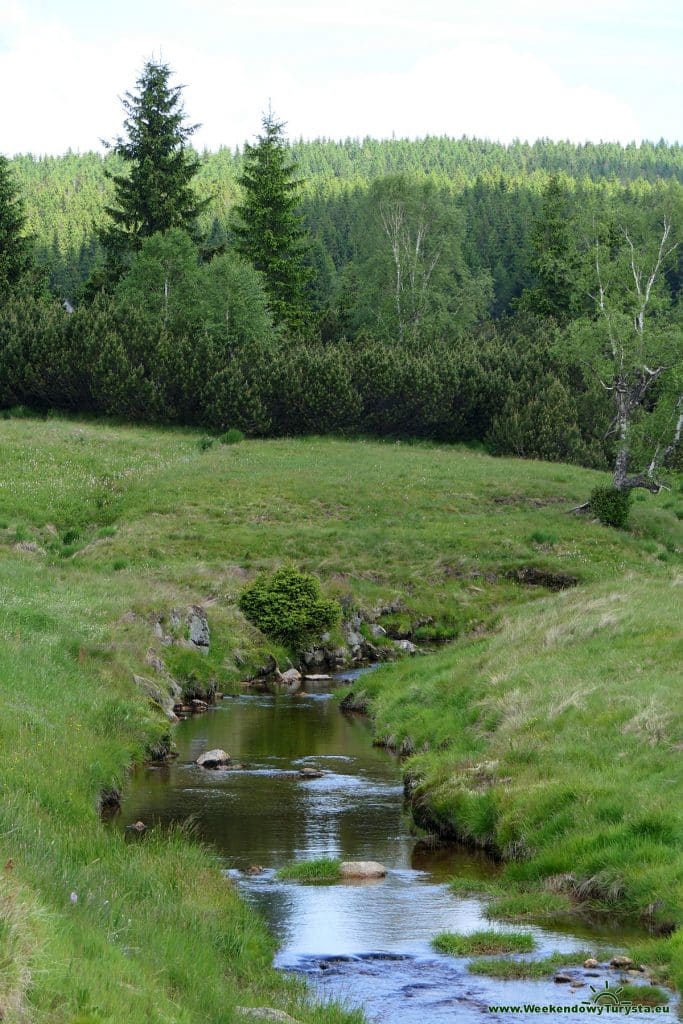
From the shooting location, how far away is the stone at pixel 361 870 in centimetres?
1554

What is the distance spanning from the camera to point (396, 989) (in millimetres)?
11625

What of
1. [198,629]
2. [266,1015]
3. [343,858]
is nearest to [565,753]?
[343,858]

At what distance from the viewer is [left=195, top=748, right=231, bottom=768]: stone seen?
21.6 m

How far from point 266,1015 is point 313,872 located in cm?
570

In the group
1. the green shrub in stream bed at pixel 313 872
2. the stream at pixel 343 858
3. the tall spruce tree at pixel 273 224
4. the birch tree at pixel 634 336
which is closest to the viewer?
the stream at pixel 343 858

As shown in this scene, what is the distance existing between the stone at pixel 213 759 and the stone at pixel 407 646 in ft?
44.0

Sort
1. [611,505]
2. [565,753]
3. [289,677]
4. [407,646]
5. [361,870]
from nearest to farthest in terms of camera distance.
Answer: [361,870]
[565,753]
[289,677]
[407,646]
[611,505]

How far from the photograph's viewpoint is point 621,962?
39.1ft

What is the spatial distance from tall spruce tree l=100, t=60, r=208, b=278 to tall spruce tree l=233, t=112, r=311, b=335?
689cm

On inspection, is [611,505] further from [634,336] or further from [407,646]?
[407,646]

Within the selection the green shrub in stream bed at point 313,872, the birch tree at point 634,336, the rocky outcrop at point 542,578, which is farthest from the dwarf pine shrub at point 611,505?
the green shrub in stream bed at point 313,872

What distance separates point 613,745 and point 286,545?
25881mm

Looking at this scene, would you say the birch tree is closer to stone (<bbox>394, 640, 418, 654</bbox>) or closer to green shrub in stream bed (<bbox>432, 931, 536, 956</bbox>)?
stone (<bbox>394, 640, 418, 654</bbox>)

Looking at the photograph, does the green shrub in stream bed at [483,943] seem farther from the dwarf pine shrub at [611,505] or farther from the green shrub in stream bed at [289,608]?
the dwarf pine shrub at [611,505]
